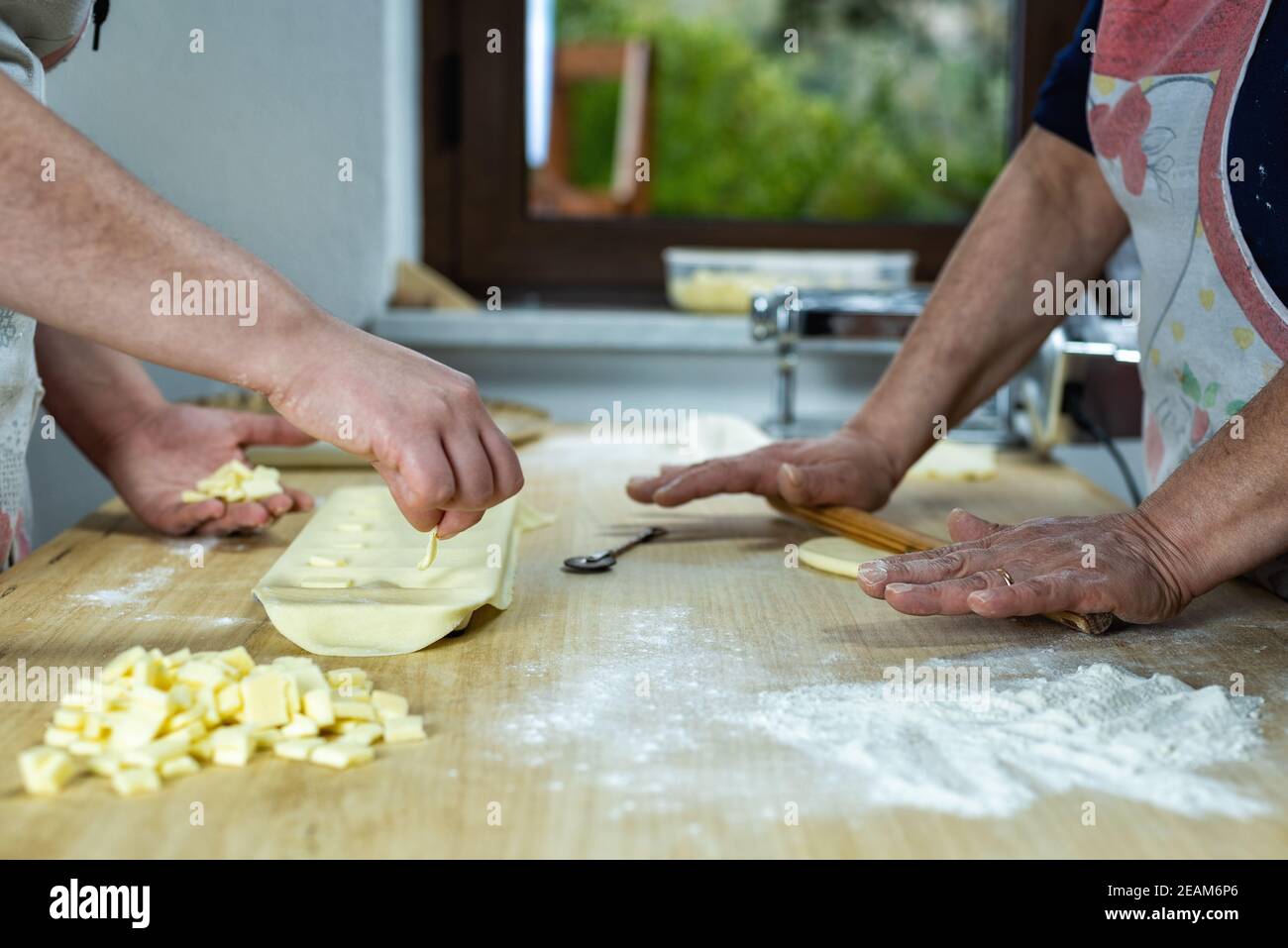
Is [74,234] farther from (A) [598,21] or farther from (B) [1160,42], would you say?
(A) [598,21]

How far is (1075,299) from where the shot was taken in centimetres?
143

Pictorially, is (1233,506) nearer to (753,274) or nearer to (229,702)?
(229,702)

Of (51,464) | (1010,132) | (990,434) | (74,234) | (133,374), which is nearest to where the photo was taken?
(74,234)

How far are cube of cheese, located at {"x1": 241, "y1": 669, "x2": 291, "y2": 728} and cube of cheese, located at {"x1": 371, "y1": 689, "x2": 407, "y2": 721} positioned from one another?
52mm

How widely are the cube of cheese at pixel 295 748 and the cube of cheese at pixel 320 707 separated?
0.06 ft

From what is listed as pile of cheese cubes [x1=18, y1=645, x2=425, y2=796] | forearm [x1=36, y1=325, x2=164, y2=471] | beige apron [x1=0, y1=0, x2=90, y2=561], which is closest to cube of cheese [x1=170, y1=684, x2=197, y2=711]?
pile of cheese cubes [x1=18, y1=645, x2=425, y2=796]

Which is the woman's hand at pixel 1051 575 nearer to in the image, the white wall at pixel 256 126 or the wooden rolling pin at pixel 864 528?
the wooden rolling pin at pixel 864 528

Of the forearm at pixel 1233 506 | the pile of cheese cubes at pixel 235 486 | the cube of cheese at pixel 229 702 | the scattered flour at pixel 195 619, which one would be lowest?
the scattered flour at pixel 195 619

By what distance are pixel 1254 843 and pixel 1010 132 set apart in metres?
2.02

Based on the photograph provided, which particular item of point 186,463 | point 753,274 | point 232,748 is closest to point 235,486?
point 186,463

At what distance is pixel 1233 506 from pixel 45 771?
31.3 inches

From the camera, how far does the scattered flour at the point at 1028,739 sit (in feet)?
2.24

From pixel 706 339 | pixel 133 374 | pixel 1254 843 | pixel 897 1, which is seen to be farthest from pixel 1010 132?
pixel 1254 843

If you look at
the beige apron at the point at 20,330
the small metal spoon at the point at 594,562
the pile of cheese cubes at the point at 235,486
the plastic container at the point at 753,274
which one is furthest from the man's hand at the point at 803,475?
the plastic container at the point at 753,274
